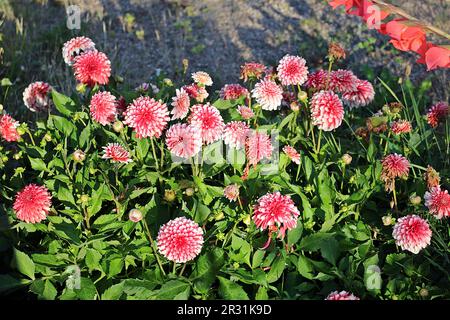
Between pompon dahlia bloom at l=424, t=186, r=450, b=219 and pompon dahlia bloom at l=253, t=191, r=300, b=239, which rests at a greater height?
pompon dahlia bloom at l=253, t=191, r=300, b=239

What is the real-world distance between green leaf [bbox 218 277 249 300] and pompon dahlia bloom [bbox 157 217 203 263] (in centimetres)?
15

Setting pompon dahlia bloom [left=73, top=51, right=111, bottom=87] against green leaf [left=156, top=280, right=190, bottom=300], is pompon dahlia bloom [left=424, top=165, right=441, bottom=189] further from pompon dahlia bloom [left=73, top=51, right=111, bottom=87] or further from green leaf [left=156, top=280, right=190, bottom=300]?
pompon dahlia bloom [left=73, top=51, right=111, bottom=87]

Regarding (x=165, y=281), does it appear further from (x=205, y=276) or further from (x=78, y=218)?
(x=78, y=218)

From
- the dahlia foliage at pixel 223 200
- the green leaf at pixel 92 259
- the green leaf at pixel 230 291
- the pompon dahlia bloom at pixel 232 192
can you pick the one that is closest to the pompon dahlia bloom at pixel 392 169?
the dahlia foliage at pixel 223 200

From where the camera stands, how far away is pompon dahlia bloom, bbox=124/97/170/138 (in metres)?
2.15

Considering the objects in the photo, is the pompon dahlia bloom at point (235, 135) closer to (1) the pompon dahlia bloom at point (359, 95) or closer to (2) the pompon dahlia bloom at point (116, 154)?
(2) the pompon dahlia bloom at point (116, 154)

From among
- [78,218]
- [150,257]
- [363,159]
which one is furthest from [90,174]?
[363,159]

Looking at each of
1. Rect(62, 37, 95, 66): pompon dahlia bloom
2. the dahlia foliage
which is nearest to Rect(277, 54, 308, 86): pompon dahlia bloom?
the dahlia foliage

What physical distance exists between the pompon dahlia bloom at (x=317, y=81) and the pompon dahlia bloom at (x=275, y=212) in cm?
64

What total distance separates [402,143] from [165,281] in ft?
3.72

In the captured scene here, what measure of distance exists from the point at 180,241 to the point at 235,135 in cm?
47

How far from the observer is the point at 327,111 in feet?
7.32

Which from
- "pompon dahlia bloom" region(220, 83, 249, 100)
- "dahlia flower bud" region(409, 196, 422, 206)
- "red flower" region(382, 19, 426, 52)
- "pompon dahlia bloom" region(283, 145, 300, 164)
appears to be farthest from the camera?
"pompon dahlia bloom" region(220, 83, 249, 100)
